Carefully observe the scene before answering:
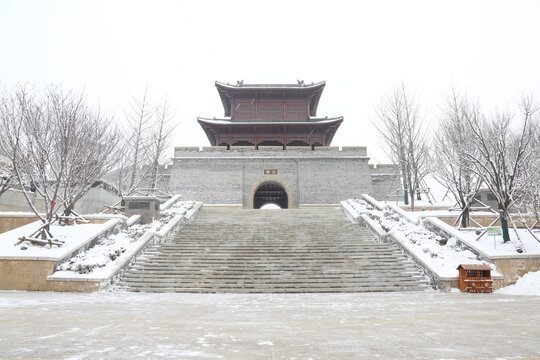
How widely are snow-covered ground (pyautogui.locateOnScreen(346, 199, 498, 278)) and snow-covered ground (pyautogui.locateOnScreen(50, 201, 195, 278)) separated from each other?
23.5 feet

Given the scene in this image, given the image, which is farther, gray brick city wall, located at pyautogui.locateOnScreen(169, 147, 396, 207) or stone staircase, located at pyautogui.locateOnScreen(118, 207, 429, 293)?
gray brick city wall, located at pyautogui.locateOnScreen(169, 147, 396, 207)

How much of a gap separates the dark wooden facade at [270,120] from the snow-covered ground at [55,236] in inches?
569

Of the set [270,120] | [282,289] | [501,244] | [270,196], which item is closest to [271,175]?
[270,120]

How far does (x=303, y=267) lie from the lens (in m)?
8.12

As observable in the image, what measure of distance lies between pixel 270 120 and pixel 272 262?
1734cm

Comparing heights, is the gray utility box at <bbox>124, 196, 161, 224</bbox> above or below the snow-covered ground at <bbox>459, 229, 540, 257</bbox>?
above

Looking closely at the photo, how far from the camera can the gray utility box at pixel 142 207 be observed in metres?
10.9

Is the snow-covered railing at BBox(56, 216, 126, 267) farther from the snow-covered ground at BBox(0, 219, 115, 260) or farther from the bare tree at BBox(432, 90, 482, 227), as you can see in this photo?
the bare tree at BBox(432, 90, 482, 227)

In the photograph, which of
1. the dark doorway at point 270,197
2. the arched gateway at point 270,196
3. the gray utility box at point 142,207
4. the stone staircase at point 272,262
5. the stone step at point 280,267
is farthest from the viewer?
the dark doorway at point 270,197

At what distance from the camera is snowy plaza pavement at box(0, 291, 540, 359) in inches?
104

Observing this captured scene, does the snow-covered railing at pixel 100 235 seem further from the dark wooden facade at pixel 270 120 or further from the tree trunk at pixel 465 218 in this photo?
the dark wooden facade at pixel 270 120

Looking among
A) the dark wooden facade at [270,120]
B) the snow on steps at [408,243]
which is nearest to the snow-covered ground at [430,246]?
the snow on steps at [408,243]

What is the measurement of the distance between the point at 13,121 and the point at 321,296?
9480mm

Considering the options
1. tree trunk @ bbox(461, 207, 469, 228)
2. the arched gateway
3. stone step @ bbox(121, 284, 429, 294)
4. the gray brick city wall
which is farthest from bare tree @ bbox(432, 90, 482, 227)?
the arched gateway
